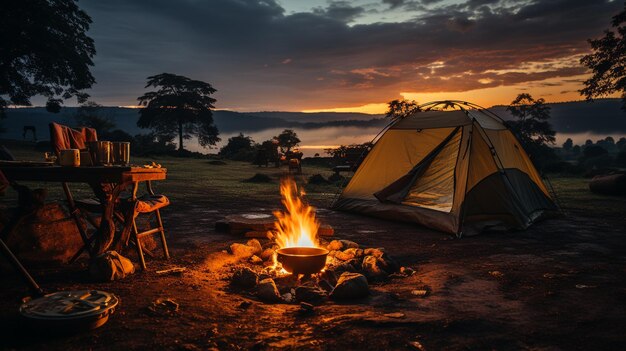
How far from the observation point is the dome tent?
325 inches

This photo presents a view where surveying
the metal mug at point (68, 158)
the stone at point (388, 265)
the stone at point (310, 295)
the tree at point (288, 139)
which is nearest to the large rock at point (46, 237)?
the metal mug at point (68, 158)

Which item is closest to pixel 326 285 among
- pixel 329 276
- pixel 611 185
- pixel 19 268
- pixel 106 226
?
pixel 329 276

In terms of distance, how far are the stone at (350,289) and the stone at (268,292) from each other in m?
0.59

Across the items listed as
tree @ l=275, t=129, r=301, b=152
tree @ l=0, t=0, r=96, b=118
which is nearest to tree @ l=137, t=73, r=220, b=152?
tree @ l=275, t=129, r=301, b=152

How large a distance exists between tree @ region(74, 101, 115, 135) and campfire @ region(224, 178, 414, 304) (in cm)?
4965

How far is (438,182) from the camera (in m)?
9.73

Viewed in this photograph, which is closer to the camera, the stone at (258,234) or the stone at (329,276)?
the stone at (329,276)

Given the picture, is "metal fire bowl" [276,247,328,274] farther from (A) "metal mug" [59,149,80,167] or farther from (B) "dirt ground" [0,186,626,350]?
(A) "metal mug" [59,149,80,167]

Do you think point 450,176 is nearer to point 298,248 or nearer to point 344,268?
point 344,268

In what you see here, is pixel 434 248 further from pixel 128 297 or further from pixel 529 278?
pixel 128 297

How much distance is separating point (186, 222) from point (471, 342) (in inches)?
258

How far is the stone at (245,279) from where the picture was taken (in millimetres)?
4657

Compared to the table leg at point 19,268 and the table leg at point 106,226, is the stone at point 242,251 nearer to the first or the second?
the table leg at point 106,226

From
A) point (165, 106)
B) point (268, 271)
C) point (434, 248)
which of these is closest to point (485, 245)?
point (434, 248)
